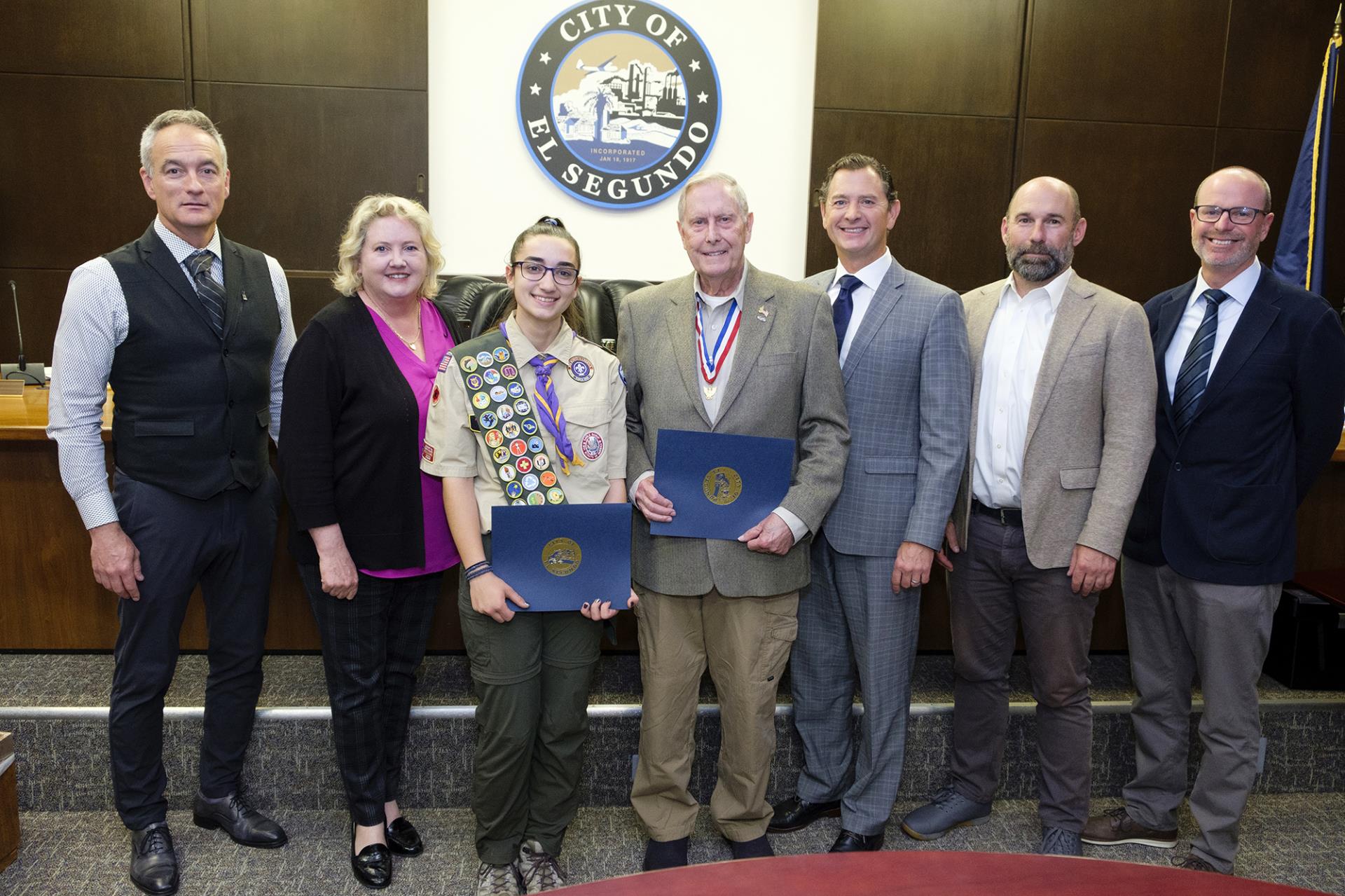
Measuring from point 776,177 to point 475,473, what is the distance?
3152mm

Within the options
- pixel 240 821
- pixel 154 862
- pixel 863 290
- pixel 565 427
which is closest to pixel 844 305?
pixel 863 290

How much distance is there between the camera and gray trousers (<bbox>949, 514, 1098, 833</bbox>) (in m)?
2.27

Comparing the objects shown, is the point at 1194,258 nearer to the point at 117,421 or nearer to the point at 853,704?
the point at 853,704

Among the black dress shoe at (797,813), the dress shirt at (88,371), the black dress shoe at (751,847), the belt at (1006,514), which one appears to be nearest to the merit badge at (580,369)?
the dress shirt at (88,371)

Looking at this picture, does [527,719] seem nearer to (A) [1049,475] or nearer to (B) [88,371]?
(B) [88,371]

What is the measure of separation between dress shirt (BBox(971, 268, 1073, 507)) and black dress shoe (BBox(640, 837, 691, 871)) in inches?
42.0

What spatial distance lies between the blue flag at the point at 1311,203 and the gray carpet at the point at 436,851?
2.51m

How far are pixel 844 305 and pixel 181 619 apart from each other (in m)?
1.65

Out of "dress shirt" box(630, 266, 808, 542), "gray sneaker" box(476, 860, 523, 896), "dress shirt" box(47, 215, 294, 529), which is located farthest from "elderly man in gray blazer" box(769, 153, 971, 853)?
"dress shirt" box(47, 215, 294, 529)

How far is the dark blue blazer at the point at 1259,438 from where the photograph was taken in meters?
2.18

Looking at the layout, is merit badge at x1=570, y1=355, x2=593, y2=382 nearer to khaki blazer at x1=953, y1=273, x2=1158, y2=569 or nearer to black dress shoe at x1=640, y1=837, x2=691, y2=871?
khaki blazer at x1=953, y1=273, x2=1158, y2=569

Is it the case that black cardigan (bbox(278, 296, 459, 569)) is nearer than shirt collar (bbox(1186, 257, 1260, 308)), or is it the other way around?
black cardigan (bbox(278, 296, 459, 569))

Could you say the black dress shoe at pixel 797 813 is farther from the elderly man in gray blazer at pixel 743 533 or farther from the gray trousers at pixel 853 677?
the elderly man in gray blazer at pixel 743 533

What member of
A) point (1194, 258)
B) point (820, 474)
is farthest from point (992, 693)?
point (1194, 258)
